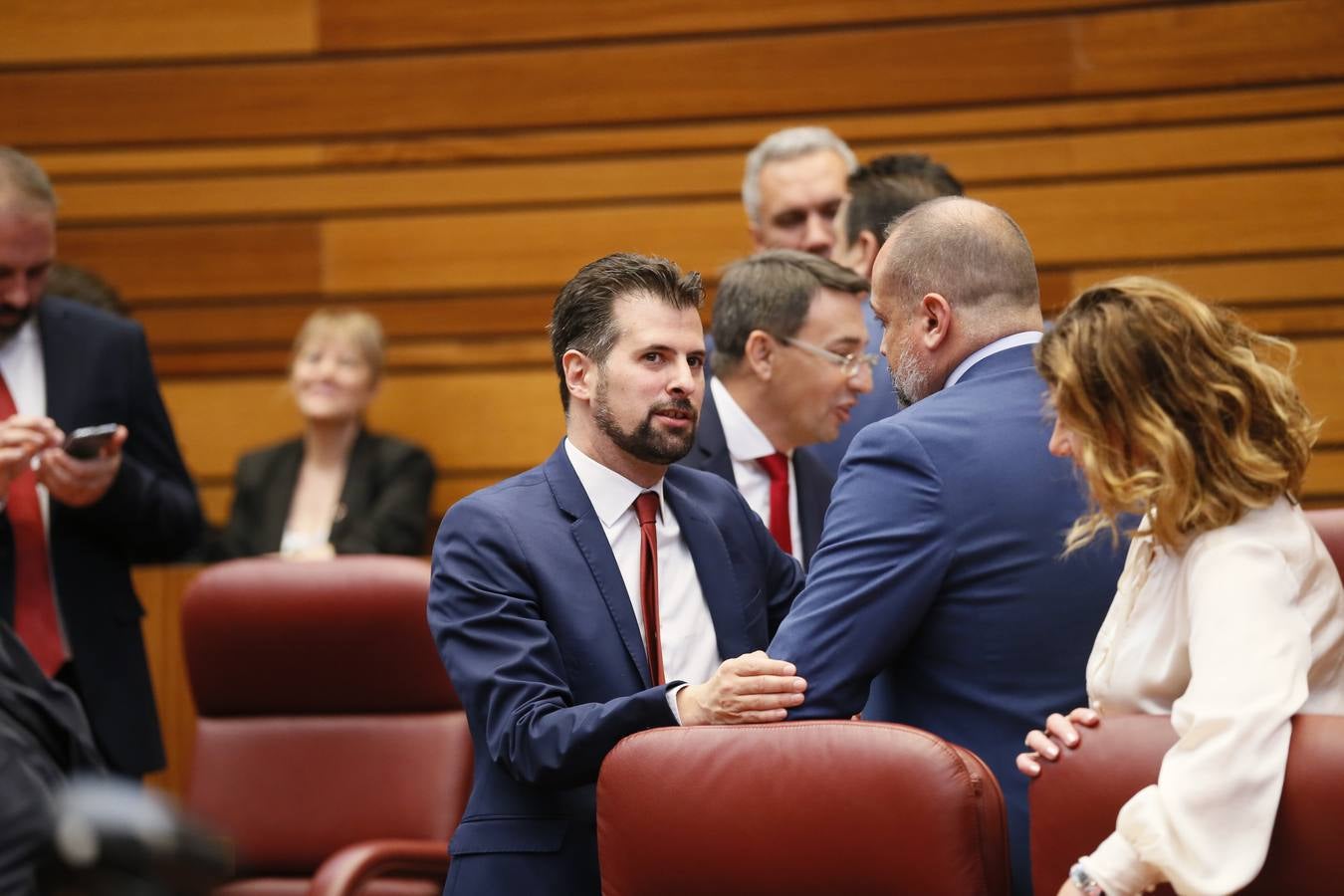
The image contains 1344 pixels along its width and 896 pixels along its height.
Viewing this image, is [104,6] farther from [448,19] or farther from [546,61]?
[546,61]

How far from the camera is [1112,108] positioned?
14.0ft

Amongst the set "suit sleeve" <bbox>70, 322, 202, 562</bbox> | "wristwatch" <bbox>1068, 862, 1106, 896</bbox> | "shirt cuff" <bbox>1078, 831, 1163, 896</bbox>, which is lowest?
"suit sleeve" <bbox>70, 322, 202, 562</bbox>

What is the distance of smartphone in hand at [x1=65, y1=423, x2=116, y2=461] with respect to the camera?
115 inches

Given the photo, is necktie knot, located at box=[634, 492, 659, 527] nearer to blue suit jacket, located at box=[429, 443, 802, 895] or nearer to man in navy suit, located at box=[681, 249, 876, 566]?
blue suit jacket, located at box=[429, 443, 802, 895]

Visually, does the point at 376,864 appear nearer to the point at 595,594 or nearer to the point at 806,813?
the point at 595,594

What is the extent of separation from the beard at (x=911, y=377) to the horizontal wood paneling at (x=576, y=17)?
241 cm

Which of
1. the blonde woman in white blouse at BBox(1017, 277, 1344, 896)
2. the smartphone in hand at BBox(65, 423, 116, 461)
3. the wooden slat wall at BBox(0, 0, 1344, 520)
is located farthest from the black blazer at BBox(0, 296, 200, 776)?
the blonde woman in white blouse at BBox(1017, 277, 1344, 896)

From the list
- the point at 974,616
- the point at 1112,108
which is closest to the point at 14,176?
the point at 974,616

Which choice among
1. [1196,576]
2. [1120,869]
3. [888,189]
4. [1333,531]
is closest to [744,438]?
[888,189]

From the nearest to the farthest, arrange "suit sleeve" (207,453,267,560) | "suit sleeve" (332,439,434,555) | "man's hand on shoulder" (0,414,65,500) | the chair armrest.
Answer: the chair armrest
"man's hand on shoulder" (0,414,65,500)
"suit sleeve" (332,439,434,555)
"suit sleeve" (207,453,267,560)

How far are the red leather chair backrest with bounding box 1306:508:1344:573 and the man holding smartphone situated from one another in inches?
79.8

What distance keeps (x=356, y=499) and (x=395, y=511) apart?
112 millimetres

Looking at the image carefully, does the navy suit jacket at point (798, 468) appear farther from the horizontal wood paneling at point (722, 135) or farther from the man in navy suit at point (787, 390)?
the horizontal wood paneling at point (722, 135)

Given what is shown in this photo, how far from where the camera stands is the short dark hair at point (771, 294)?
2990mm
